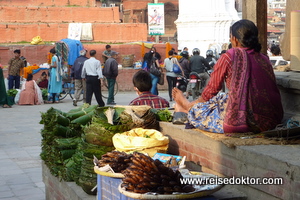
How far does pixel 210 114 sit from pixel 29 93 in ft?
41.2

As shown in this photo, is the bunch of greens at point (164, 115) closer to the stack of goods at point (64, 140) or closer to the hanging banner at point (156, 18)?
the stack of goods at point (64, 140)

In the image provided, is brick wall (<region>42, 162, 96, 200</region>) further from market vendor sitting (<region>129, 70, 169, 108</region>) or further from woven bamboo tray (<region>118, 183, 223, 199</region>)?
woven bamboo tray (<region>118, 183, 223, 199</region>)

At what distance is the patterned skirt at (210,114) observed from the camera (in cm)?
427

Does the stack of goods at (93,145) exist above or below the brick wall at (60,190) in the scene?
above

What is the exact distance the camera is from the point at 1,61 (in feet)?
76.9

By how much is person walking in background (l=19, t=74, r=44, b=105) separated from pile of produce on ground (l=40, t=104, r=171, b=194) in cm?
1055

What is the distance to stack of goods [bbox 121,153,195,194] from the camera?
3168 mm

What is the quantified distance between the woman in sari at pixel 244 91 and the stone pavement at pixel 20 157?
2.86 m

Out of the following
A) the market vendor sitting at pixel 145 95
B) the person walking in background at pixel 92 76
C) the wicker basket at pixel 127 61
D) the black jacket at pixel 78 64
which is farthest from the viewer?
the wicker basket at pixel 127 61

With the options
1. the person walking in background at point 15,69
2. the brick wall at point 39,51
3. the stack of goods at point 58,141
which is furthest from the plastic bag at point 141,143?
the brick wall at point 39,51

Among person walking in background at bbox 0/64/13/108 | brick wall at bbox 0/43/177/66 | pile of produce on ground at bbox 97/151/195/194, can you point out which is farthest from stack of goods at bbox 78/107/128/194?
brick wall at bbox 0/43/177/66

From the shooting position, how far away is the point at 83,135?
16.2 feet

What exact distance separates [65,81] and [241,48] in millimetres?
13751
